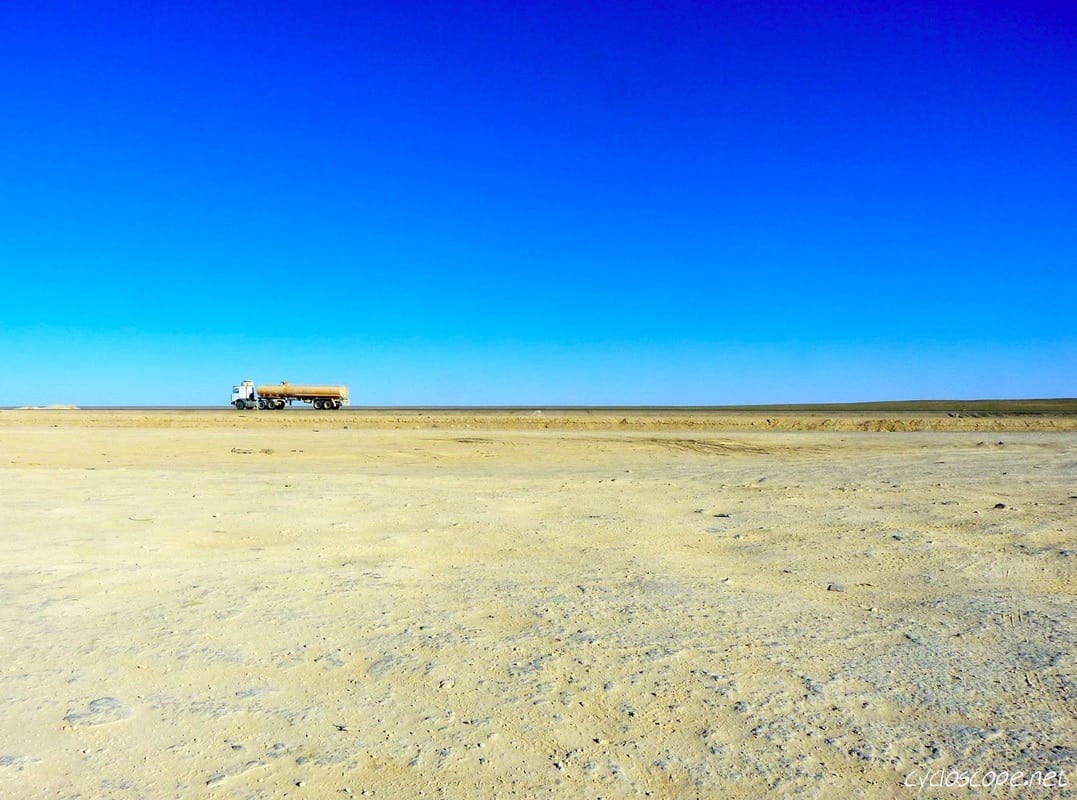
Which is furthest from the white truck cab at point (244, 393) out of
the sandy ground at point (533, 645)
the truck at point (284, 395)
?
the sandy ground at point (533, 645)

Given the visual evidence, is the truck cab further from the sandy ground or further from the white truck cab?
the sandy ground

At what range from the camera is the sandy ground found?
10.7 feet

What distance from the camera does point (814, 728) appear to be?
357 cm

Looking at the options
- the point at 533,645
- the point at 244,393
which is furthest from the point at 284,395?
the point at 533,645

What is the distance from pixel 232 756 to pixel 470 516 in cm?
604

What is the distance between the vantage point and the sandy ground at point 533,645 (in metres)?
3.27

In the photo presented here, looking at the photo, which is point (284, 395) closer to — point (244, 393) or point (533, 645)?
point (244, 393)

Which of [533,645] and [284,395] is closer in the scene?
[533,645]

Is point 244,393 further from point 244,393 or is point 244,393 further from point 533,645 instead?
point 533,645

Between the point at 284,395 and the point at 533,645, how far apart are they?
5866cm

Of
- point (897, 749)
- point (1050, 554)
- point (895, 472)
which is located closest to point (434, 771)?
point (897, 749)

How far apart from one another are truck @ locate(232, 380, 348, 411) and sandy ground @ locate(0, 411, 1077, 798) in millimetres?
50542

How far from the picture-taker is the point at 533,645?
15.4ft

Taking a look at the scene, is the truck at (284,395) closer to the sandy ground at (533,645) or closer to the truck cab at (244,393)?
the truck cab at (244,393)
